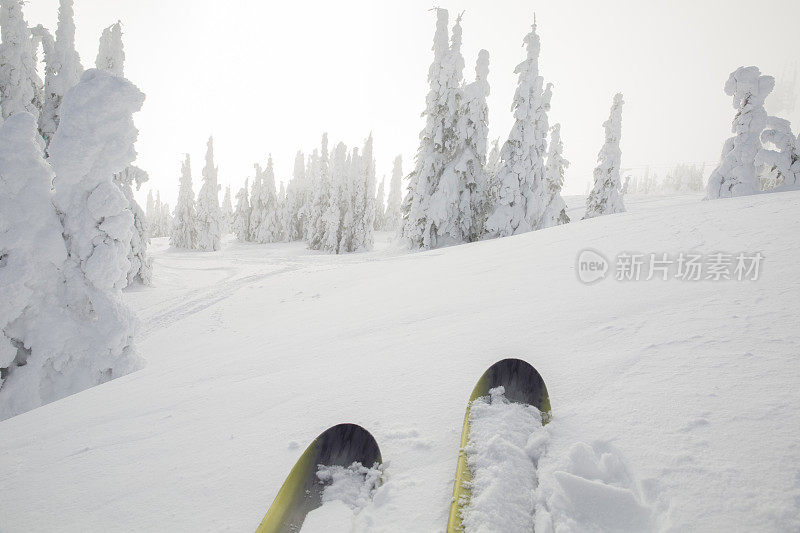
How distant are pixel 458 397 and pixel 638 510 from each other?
4.29 feet

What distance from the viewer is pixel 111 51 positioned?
15.3 m

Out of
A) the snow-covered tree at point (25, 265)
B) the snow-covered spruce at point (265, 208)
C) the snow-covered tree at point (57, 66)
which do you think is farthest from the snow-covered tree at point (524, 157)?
the snow-covered spruce at point (265, 208)

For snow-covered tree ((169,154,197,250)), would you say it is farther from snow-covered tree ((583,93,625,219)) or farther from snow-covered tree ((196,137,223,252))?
snow-covered tree ((583,93,625,219))

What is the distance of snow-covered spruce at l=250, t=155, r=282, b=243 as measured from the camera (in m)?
39.5

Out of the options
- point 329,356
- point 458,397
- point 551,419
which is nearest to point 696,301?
point 551,419

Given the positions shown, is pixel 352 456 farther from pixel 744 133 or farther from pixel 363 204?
pixel 363 204

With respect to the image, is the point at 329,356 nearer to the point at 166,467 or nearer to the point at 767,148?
the point at 166,467

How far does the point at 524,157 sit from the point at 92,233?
16.9 meters

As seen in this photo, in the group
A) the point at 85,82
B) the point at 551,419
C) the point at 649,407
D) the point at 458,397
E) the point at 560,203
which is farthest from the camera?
the point at 560,203

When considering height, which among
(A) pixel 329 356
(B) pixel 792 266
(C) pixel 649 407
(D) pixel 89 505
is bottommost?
(D) pixel 89 505

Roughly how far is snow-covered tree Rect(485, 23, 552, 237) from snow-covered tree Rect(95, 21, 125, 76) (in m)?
18.0

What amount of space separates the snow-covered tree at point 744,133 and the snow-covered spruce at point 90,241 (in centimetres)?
2123

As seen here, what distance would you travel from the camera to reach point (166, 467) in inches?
96.2

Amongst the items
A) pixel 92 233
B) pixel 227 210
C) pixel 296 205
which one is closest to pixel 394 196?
pixel 296 205
